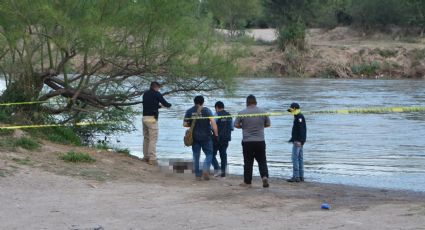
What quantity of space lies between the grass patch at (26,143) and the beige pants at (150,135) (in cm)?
209

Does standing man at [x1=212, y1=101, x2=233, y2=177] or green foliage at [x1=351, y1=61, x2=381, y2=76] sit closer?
standing man at [x1=212, y1=101, x2=233, y2=177]

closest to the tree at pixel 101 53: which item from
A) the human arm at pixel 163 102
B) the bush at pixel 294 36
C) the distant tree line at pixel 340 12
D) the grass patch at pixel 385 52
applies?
the human arm at pixel 163 102

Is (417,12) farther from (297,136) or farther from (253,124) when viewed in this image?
(253,124)

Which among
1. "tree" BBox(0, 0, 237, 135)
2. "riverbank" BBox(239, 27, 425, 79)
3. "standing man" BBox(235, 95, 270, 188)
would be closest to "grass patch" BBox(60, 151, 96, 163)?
"tree" BBox(0, 0, 237, 135)

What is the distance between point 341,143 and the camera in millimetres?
22625

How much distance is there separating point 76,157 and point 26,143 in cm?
100

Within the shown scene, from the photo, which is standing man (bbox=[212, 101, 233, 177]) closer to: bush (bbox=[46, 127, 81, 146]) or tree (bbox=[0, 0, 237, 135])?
tree (bbox=[0, 0, 237, 135])

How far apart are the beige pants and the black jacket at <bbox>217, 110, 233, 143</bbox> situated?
129cm

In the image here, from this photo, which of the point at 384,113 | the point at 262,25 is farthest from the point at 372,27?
the point at 384,113

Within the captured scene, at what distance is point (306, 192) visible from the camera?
43.9 ft

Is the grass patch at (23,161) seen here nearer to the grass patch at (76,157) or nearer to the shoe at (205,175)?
the grass patch at (76,157)

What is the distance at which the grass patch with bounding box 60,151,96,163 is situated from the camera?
14.5 meters

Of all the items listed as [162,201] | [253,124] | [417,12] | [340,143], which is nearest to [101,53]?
[253,124]

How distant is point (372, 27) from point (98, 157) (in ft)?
219
